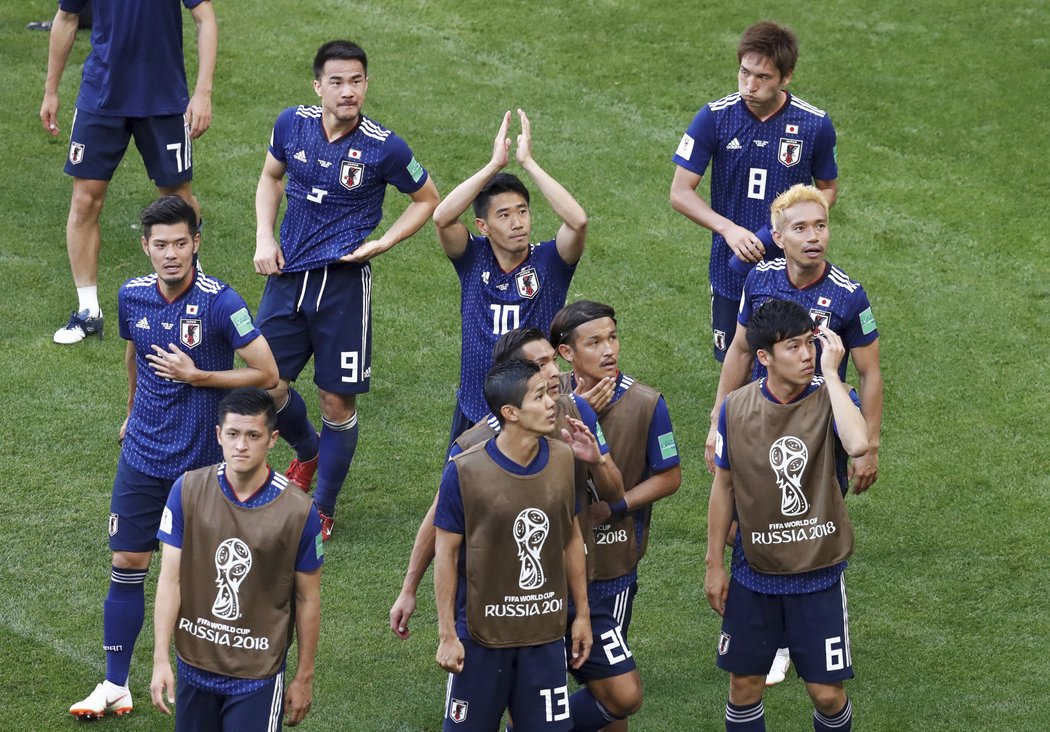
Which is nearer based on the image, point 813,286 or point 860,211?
point 813,286

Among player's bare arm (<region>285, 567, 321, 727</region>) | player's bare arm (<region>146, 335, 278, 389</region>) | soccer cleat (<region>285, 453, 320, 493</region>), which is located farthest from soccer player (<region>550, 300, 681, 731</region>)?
soccer cleat (<region>285, 453, 320, 493</region>)

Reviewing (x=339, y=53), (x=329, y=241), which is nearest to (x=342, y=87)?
(x=339, y=53)

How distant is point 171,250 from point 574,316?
1648 mm

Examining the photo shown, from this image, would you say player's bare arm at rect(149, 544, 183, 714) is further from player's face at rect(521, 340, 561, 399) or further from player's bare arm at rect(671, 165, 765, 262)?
player's bare arm at rect(671, 165, 765, 262)

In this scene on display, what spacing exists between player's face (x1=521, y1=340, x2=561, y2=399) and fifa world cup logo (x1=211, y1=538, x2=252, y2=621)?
3.85 feet

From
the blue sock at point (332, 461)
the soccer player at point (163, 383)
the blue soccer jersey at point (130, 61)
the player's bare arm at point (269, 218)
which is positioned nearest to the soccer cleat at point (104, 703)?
the soccer player at point (163, 383)

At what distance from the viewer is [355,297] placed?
7.89 metres

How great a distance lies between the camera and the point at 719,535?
5.84 m

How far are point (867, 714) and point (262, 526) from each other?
2.87 metres

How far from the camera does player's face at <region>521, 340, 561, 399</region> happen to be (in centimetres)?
537

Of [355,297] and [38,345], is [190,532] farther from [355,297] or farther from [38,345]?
[38,345]

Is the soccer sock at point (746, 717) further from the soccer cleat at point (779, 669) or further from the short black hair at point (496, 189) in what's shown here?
the short black hair at point (496, 189)

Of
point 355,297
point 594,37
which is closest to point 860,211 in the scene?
point 594,37

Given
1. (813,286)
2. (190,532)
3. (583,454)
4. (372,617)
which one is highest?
(813,286)
